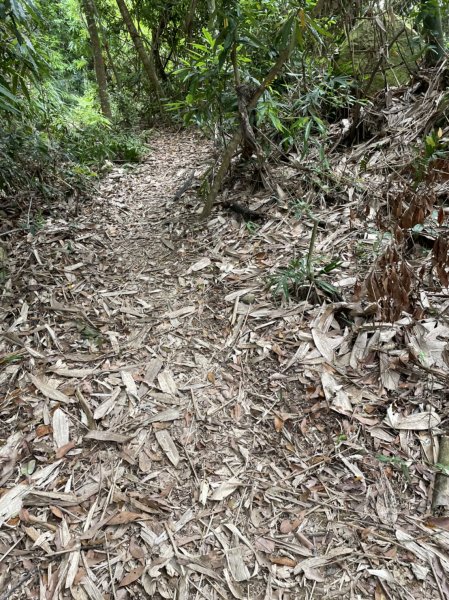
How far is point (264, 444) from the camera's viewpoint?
5.86 ft

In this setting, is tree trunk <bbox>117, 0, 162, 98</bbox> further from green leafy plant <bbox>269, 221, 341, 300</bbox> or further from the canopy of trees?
green leafy plant <bbox>269, 221, 341, 300</bbox>

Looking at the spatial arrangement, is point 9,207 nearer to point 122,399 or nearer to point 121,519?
point 122,399

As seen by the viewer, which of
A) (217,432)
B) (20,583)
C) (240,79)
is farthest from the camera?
(240,79)

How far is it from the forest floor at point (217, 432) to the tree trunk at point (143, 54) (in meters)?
4.70

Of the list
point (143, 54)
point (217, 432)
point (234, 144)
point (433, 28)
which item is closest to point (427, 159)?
point (234, 144)

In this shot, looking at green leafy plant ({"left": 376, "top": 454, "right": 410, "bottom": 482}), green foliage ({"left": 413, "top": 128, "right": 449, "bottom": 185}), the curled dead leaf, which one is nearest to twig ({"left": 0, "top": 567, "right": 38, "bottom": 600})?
the curled dead leaf

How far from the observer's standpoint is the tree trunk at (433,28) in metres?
2.76

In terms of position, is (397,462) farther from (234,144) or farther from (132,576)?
(234,144)

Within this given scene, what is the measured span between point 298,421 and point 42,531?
1148 millimetres

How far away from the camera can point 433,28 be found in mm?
3174

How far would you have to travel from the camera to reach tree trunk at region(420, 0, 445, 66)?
2.76 meters

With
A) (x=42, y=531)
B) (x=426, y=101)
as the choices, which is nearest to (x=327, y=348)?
(x=42, y=531)

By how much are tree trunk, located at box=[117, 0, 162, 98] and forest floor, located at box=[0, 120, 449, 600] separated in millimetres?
4701

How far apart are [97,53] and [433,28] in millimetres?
3872
